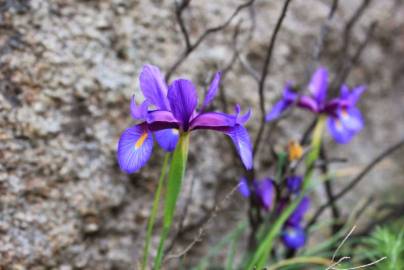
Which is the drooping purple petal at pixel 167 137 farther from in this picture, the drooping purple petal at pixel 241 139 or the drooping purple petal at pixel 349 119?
the drooping purple petal at pixel 349 119

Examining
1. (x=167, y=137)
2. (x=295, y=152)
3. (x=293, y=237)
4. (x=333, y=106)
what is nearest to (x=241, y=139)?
(x=167, y=137)

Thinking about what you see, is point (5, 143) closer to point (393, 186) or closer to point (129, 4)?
point (129, 4)

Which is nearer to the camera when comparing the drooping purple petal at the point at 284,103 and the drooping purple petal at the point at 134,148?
the drooping purple petal at the point at 134,148

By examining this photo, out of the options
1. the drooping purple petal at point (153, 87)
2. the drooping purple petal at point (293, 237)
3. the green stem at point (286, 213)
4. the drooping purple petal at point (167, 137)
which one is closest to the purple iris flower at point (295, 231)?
the drooping purple petal at point (293, 237)

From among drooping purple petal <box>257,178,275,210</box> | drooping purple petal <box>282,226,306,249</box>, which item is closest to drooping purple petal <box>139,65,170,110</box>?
drooping purple petal <box>257,178,275,210</box>

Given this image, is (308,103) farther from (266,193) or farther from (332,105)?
(266,193)

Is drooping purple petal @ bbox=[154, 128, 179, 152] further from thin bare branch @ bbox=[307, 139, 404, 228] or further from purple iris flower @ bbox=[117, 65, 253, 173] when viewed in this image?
thin bare branch @ bbox=[307, 139, 404, 228]

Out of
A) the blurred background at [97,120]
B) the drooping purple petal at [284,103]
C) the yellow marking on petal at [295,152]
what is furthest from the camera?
the drooping purple petal at [284,103]
